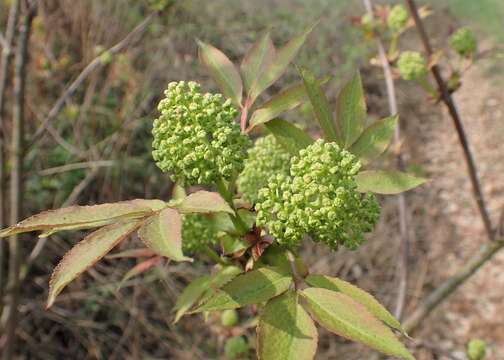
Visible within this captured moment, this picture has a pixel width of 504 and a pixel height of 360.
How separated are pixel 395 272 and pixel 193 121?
4432 millimetres

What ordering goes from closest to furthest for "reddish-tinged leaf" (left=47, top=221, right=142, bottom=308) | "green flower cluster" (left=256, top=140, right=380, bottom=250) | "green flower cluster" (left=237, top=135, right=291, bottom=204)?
"reddish-tinged leaf" (left=47, top=221, right=142, bottom=308), "green flower cluster" (left=256, top=140, right=380, bottom=250), "green flower cluster" (left=237, top=135, right=291, bottom=204)

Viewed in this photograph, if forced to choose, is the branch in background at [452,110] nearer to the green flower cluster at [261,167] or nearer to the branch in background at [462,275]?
the branch in background at [462,275]

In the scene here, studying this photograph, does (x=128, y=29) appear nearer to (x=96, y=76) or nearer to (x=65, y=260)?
(x=96, y=76)

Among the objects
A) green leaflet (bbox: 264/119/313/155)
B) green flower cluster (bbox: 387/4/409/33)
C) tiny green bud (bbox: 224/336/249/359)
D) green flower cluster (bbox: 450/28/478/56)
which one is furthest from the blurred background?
green leaflet (bbox: 264/119/313/155)

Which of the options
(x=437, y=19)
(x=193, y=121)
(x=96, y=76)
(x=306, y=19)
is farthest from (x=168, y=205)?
(x=437, y=19)

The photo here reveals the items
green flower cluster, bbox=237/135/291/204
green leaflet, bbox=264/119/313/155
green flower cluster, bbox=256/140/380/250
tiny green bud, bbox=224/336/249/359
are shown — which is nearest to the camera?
green flower cluster, bbox=256/140/380/250

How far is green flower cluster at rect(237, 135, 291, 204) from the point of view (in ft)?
3.22

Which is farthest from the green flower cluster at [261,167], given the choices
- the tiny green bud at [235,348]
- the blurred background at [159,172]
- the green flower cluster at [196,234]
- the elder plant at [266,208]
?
the blurred background at [159,172]

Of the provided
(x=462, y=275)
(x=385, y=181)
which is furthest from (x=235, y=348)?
(x=385, y=181)

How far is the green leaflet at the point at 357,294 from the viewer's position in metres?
0.73

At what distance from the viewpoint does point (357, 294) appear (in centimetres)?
77

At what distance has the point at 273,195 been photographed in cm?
82

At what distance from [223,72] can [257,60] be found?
0.06 m

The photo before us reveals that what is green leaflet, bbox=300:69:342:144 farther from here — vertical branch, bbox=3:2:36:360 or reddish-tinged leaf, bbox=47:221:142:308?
vertical branch, bbox=3:2:36:360
